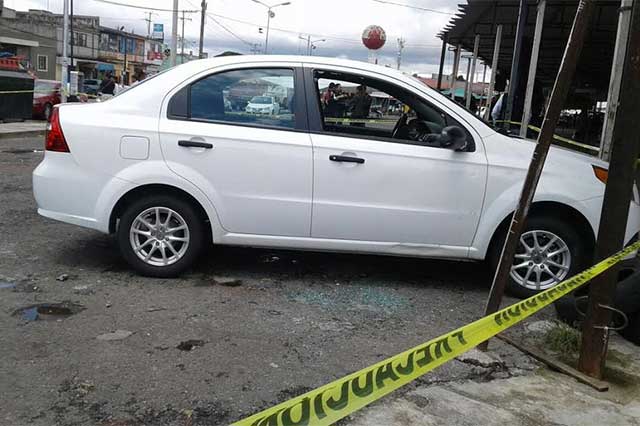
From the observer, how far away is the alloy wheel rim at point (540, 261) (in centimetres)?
481

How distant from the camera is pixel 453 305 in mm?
4773

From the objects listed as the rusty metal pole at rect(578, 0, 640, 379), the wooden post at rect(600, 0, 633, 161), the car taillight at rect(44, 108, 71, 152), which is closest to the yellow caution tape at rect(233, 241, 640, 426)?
the rusty metal pole at rect(578, 0, 640, 379)

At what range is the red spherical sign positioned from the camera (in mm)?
17094

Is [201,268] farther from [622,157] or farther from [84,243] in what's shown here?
[622,157]

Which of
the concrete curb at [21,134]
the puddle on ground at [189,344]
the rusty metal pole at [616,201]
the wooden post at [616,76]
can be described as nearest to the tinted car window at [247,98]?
the puddle on ground at [189,344]

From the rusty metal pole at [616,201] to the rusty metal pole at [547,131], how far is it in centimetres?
26

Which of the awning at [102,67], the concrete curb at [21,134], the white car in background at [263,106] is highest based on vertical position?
the awning at [102,67]

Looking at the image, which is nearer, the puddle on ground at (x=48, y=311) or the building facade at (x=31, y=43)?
the puddle on ground at (x=48, y=311)

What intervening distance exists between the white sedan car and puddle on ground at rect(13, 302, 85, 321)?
2.31ft

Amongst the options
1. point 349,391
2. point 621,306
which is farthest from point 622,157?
point 349,391

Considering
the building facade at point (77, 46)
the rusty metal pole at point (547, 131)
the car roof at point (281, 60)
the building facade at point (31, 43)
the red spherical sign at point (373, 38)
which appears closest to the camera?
the rusty metal pole at point (547, 131)

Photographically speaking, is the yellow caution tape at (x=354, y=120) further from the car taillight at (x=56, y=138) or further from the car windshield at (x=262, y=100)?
the car taillight at (x=56, y=138)

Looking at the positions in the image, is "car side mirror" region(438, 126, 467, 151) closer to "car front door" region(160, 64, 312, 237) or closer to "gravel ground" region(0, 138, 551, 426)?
"car front door" region(160, 64, 312, 237)

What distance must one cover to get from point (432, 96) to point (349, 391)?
3.21m
